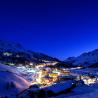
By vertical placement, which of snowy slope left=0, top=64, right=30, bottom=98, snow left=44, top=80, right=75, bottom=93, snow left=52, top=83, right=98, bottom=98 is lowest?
snow left=52, top=83, right=98, bottom=98

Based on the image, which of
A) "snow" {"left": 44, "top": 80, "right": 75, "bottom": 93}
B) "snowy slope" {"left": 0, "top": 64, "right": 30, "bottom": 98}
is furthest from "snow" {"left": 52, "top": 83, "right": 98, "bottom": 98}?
"snowy slope" {"left": 0, "top": 64, "right": 30, "bottom": 98}

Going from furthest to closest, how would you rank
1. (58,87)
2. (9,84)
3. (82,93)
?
(9,84) < (58,87) < (82,93)

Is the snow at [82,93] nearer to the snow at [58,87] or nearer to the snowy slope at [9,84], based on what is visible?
the snow at [58,87]

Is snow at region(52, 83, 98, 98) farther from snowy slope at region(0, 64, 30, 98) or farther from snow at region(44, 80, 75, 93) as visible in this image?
snowy slope at region(0, 64, 30, 98)

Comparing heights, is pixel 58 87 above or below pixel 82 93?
above

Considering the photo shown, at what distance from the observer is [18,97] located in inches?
782

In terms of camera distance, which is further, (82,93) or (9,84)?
(9,84)

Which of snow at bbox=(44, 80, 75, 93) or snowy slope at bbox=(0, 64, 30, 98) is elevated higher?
snowy slope at bbox=(0, 64, 30, 98)

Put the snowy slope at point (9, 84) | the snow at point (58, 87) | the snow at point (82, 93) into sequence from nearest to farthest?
the snow at point (82, 93), the snow at point (58, 87), the snowy slope at point (9, 84)

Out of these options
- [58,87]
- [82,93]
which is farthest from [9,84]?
[82,93]

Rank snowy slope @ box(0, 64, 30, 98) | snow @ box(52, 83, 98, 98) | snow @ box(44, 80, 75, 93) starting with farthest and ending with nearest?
1. snowy slope @ box(0, 64, 30, 98)
2. snow @ box(44, 80, 75, 93)
3. snow @ box(52, 83, 98, 98)

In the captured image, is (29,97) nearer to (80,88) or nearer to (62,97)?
(62,97)

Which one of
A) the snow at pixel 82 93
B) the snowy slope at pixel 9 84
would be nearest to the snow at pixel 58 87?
the snow at pixel 82 93

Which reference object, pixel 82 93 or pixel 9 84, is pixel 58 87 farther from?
pixel 9 84
